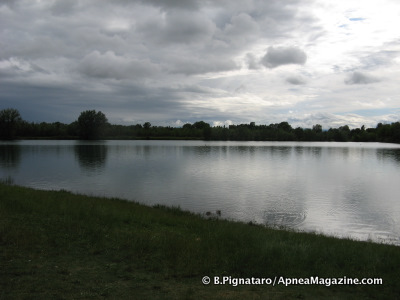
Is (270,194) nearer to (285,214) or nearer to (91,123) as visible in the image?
(285,214)

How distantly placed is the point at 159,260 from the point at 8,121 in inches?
6651

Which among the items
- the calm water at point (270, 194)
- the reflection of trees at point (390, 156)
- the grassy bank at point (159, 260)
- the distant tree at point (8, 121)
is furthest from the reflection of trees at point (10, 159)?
the distant tree at point (8, 121)

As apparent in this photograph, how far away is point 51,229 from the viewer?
423 inches

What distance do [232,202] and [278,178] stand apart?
15.7 metres

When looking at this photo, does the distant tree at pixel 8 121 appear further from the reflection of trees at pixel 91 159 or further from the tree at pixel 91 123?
the reflection of trees at pixel 91 159

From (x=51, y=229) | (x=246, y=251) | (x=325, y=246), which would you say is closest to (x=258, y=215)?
(x=325, y=246)

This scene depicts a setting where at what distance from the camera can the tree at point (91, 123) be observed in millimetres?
164125

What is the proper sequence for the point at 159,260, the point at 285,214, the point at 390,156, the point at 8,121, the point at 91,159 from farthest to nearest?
the point at 8,121, the point at 390,156, the point at 91,159, the point at 285,214, the point at 159,260

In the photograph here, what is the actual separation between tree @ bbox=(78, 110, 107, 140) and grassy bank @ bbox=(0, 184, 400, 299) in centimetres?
16067

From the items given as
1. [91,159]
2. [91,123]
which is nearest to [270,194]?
[91,159]

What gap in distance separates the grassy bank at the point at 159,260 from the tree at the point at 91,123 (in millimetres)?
160666

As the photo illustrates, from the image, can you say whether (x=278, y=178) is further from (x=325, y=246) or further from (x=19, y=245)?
(x=19, y=245)

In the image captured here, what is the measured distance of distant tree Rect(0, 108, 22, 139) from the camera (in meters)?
149

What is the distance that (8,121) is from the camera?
149625 millimetres
